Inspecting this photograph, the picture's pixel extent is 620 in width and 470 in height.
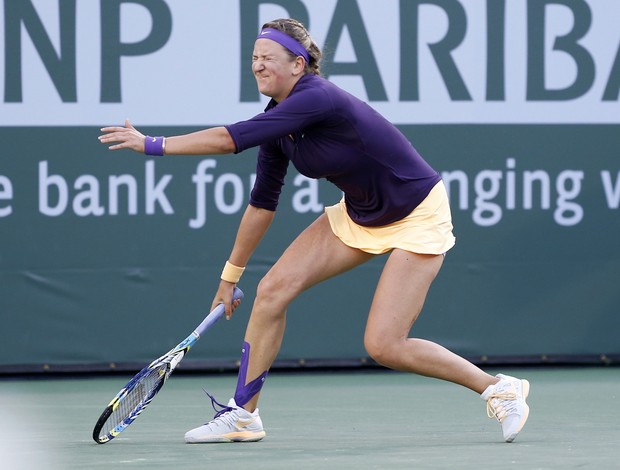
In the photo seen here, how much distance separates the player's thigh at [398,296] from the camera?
4.39m

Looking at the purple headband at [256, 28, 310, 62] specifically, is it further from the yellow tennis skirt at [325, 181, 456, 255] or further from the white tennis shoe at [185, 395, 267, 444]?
the white tennis shoe at [185, 395, 267, 444]

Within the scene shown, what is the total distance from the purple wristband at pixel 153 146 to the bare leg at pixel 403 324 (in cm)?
88

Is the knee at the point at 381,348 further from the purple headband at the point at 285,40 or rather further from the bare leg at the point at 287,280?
the purple headband at the point at 285,40

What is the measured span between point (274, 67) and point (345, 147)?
348mm

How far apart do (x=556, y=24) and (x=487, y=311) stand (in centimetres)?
150

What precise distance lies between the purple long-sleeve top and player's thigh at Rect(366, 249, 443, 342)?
0.17 m

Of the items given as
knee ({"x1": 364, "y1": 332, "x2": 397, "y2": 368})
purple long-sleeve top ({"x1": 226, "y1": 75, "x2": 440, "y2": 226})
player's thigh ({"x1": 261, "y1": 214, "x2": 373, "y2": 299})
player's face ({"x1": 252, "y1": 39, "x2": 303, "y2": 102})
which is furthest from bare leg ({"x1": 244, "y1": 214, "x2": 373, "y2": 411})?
player's face ({"x1": 252, "y1": 39, "x2": 303, "y2": 102})

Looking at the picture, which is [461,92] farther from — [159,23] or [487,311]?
[159,23]

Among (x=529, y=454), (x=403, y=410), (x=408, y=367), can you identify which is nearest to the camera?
(x=529, y=454)

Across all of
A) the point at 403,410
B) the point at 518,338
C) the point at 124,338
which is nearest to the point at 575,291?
the point at 518,338

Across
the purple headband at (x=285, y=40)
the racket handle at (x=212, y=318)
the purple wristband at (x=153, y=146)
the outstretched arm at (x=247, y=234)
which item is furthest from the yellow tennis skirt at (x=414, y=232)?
the purple wristband at (x=153, y=146)

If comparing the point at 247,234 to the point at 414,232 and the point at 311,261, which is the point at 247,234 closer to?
the point at 311,261

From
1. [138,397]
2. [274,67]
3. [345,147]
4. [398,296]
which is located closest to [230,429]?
[138,397]

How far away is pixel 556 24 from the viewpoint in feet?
22.3
